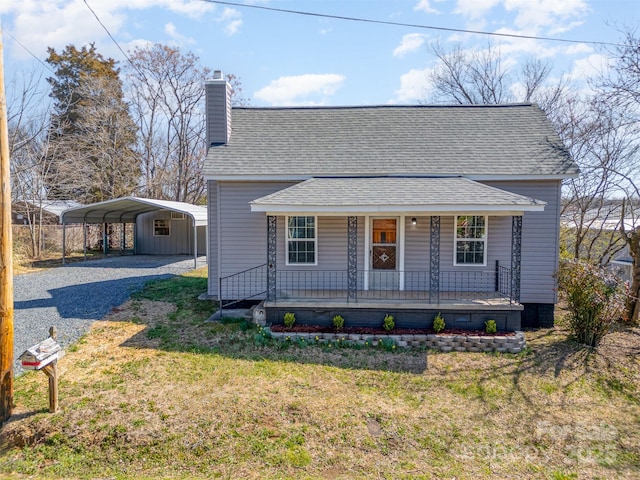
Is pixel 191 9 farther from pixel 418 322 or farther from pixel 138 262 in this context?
pixel 138 262

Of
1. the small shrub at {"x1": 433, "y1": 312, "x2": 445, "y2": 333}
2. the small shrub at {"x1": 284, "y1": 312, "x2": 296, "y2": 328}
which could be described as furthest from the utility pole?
the small shrub at {"x1": 433, "y1": 312, "x2": 445, "y2": 333}

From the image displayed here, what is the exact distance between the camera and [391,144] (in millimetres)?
10680

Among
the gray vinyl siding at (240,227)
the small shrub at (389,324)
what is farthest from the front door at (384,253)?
the gray vinyl siding at (240,227)

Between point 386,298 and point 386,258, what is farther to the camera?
point 386,258

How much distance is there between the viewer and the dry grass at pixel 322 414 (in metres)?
4.52

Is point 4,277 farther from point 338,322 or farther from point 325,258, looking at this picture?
point 325,258

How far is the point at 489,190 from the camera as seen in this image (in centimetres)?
870

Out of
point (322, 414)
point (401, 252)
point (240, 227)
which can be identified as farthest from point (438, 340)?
point (240, 227)

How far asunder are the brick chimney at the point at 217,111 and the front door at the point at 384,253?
4905 mm

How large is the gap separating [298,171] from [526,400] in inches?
271

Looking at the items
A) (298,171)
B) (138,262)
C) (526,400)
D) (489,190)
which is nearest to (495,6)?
(489,190)

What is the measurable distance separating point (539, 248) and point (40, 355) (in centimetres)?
1027

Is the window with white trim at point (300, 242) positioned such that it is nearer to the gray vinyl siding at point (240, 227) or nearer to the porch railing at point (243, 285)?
Answer: the gray vinyl siding at point (240, 227)

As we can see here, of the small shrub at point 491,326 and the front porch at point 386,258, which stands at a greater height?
the front porch at point 386,258
